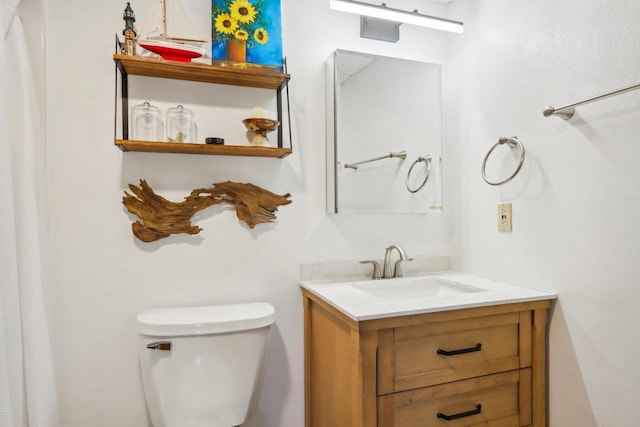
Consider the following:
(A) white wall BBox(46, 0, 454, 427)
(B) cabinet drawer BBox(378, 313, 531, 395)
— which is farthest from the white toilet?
(B) cabinet drawer BBox(378, 313, 531, 395)

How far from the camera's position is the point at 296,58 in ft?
5.30

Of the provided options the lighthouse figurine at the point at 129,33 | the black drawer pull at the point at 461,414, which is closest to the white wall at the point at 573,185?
the black drawer pull at the point at 461,414

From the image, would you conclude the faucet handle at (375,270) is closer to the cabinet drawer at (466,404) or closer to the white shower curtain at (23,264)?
the cabinet drawer at (466,404)

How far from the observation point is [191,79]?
1.46 metres

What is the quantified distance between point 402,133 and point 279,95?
619 millimetres

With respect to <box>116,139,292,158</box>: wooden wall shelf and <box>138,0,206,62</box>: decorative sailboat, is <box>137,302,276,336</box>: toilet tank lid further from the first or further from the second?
<box>138,0,206,62</box>: decorative sailboat

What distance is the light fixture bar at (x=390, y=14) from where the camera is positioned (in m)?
1.46

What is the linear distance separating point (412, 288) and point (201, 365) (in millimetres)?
916

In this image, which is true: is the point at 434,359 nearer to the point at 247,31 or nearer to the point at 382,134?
the point at 382,134

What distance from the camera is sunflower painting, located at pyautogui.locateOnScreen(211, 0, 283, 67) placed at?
1467mm

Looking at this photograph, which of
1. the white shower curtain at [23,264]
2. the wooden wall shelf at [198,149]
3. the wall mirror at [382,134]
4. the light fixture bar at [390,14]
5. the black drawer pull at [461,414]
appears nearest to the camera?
the white shower curtain at [23,264]

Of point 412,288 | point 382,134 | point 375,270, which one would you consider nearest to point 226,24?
point 382,134

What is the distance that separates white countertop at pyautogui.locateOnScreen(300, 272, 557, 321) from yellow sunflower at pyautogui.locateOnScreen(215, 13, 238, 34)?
3.67ft

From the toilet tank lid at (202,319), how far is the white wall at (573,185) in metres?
1.05
